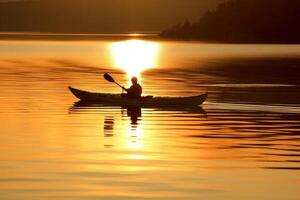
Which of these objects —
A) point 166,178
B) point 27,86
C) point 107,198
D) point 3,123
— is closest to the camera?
point 107,198

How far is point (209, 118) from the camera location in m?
42.2

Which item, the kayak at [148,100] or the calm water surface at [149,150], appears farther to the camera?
the kayak at [148,100]

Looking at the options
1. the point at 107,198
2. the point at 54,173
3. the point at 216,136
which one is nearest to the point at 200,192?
the point at 107,198

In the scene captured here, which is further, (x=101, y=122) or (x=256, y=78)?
(x=256, y=78)

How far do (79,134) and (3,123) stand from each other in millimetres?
4921

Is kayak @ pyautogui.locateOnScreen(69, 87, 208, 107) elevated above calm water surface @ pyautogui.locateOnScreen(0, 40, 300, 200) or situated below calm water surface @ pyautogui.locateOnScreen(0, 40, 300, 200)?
above

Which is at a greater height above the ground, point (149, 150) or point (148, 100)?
point (148, 100)

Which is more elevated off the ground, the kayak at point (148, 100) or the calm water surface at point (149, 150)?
the kayak at point (148, 100)

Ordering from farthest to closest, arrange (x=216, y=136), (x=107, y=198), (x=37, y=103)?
(x=37, y=103) → (x=216, y=136) → (x=107, y=198)

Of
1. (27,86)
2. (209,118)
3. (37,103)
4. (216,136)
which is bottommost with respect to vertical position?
(216,136)

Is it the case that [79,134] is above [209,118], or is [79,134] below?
below

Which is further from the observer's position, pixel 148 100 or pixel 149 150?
pixel 148 100

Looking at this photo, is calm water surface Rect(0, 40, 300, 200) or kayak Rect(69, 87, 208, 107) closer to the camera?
calm water surface Rect(0, 40, 300, 200)

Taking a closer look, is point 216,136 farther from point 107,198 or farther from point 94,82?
point 94,82
